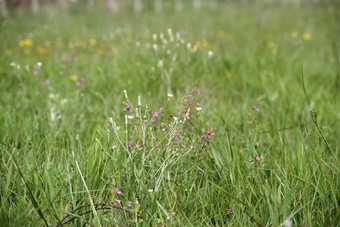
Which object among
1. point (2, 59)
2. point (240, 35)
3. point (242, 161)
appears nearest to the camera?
point (242, 161)

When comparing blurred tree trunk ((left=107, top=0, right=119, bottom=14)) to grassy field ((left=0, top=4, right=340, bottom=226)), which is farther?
blurred tree trunk ((left=107, top=0, right=119, bottom=14))

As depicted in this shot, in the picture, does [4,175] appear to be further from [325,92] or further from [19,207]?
[325,92]

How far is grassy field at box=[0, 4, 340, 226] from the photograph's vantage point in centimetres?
132

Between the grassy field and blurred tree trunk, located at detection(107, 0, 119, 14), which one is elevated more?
blurred tree trunk, located at detection(107, 0, 119, 14)

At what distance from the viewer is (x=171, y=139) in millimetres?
1444

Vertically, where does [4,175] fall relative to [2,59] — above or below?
below

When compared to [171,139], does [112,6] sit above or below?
above

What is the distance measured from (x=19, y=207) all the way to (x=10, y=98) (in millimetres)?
1736

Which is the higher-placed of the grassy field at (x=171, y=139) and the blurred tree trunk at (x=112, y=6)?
the blurred tree trunk at (x=112, y=6)

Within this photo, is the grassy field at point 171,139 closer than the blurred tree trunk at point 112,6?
Yes

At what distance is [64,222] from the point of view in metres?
1.26

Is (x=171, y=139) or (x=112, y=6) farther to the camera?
(x=112, y=6)

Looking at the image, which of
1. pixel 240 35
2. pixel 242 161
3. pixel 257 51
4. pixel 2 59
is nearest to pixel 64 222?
pixel 242 161

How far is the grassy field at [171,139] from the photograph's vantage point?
1.32m
